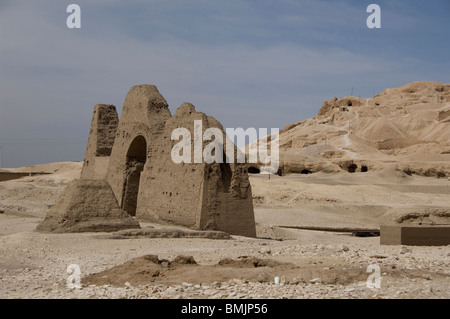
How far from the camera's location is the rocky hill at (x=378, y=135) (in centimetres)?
4409

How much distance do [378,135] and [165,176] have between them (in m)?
52.7

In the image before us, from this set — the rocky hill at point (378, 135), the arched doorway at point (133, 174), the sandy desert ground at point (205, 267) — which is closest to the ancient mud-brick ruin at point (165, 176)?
the arched doorway at point (133, 174)

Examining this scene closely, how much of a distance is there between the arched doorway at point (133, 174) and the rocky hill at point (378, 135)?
23.5 m

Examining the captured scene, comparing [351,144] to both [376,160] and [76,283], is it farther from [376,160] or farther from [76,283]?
[76,283]

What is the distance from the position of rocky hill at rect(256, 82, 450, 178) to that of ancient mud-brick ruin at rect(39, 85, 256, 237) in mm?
23586

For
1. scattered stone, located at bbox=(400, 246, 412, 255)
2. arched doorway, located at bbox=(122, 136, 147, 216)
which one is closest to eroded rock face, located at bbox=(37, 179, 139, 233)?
arched doorway, located at bbox=(122, 136, 147, 216)

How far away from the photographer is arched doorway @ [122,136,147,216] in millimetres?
21062

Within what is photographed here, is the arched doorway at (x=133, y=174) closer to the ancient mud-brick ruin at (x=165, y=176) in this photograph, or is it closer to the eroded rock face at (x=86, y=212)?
the ancient mud-brick ruin at (x=165, y=176)

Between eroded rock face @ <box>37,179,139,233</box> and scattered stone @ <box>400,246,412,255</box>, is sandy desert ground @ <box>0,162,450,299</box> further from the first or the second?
eroded rock face @ <box>37,179,139,233</box>

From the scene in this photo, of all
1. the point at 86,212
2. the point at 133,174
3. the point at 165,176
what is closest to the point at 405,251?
the point at 86,212

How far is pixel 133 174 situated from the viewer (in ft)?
69.7

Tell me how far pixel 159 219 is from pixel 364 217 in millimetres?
14067

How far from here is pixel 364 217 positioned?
2895cm

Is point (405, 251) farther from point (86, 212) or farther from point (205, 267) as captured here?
point (86, 212)
